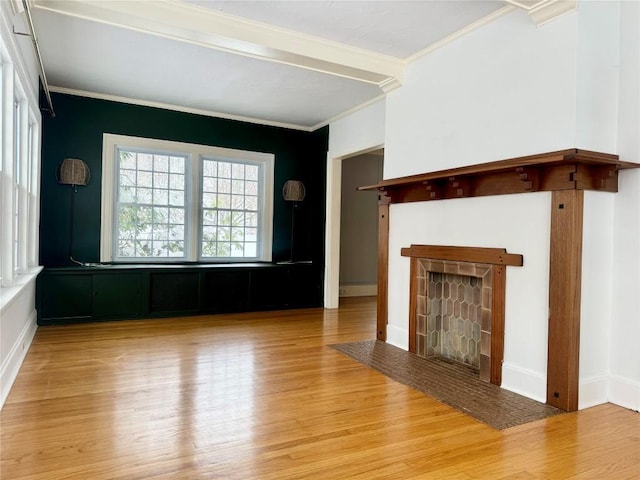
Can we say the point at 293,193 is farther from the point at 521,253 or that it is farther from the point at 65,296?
the point at 521,253

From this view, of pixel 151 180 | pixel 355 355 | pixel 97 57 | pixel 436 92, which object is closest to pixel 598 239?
pixel 436 92

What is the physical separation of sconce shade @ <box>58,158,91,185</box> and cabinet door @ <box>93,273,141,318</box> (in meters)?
1.23

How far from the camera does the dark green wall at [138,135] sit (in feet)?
18.7

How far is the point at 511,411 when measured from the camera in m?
2.97

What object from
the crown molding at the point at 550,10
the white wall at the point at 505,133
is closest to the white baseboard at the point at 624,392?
the white wall at the point at 505,133

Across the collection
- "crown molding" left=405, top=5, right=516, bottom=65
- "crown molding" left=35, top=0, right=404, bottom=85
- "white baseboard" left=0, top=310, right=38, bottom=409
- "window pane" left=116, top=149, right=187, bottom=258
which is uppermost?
"crown molding" left=405, top=5, right=516, bottom=65

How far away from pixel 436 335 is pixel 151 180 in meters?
4.46

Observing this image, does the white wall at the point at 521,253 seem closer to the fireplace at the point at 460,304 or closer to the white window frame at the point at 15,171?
the fireplace at the point at 460,304

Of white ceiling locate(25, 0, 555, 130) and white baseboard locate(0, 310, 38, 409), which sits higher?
white ceiling locate(25, 0, 555, 130)

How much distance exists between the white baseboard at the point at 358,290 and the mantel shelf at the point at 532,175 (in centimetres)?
476

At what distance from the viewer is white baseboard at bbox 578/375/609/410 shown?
3.06m

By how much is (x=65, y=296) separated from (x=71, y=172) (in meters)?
1.55

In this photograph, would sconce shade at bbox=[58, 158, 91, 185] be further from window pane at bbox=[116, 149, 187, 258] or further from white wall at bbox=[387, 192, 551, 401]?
white wall at bbox=[387, 192, 551, 401]

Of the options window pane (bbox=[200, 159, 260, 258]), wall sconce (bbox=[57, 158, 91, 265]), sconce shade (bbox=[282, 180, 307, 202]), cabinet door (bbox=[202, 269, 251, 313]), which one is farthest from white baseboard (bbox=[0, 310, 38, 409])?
sconce shade (bbox=[282, 180, 307, 202])
